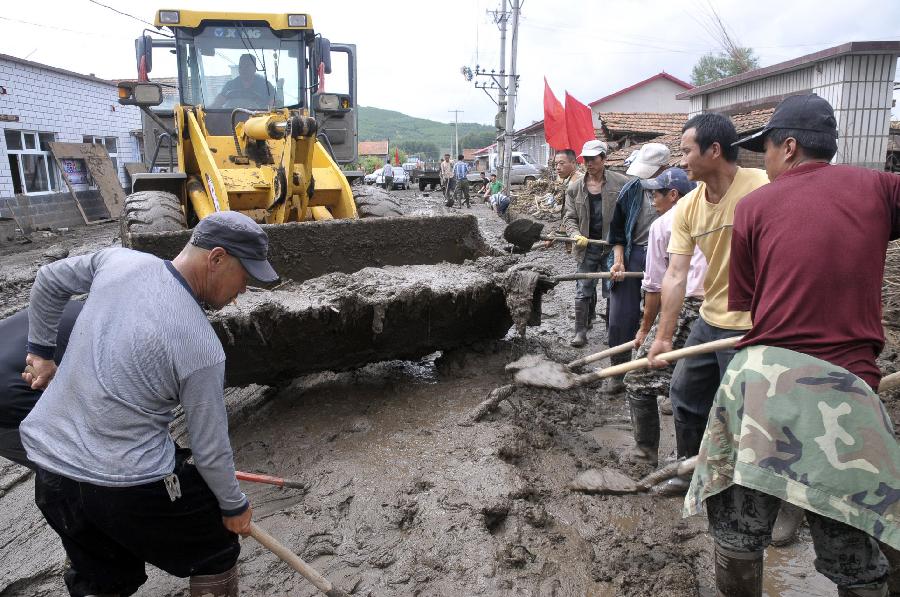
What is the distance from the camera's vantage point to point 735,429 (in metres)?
1.94

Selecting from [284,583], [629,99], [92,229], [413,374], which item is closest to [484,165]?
[629,99]

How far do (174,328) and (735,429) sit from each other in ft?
5.61

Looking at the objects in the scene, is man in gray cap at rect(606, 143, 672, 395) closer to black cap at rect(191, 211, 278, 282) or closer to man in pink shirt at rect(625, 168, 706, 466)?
man in pink shirt at rect(625, 168, 706, 466)

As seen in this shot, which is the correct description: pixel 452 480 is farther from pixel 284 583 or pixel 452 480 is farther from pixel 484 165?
pixel 484 165

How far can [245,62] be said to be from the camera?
6.45 metres

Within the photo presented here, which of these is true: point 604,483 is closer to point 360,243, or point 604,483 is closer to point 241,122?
point 360,243

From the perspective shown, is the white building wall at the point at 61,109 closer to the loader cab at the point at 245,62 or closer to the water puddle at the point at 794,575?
the loader cab at the point at 245,62

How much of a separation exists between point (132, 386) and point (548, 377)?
2288mm

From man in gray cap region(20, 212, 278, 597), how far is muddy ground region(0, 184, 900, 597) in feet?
2.50

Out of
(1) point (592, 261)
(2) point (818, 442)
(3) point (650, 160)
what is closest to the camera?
(2) point (818, 442)

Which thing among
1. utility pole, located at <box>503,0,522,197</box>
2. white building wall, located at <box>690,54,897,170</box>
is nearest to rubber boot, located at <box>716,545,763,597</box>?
white building wall, located at <box>690,54,897,170</box>

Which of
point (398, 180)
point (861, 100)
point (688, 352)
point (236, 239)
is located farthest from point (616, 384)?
point (398, 180)

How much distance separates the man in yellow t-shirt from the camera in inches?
104

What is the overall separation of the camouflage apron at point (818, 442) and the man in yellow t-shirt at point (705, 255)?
2.58 ft
